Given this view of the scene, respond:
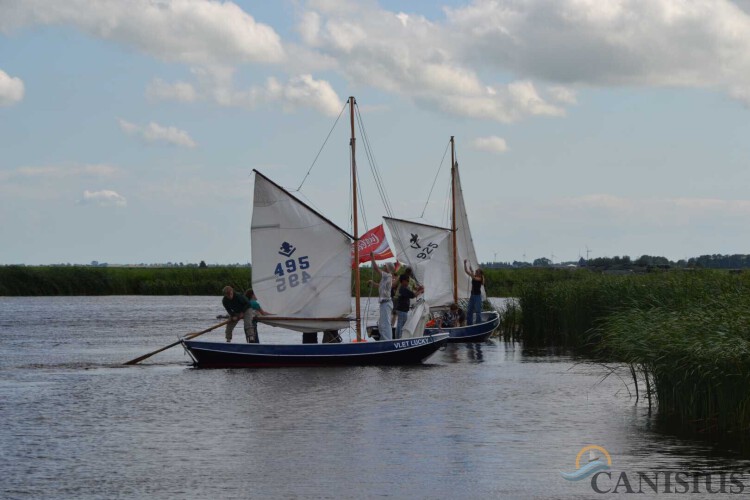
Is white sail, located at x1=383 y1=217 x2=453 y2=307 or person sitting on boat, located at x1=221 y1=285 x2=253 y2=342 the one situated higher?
white sail, located at x1=383 y1=217 x2=453 y2=307

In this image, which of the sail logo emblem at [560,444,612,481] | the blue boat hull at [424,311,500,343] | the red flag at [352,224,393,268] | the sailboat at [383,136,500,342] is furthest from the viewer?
the sailboat at [383,136,500,342]

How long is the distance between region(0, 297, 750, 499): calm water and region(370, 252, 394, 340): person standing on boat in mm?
1371

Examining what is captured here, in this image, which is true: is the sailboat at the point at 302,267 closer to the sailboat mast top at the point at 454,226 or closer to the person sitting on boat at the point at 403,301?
the person sitting on boat at the point at 403,301

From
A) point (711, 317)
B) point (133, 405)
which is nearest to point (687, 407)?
point (711, 317)

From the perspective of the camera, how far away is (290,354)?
30.8 metres

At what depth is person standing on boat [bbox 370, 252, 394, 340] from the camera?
31.2 m

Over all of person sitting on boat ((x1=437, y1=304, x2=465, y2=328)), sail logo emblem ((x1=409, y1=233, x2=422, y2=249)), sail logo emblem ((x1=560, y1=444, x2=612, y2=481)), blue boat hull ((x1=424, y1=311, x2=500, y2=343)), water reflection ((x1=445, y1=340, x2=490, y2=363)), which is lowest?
sail logo emblem ((x1=560, y1=444, x2=612, y2=481))

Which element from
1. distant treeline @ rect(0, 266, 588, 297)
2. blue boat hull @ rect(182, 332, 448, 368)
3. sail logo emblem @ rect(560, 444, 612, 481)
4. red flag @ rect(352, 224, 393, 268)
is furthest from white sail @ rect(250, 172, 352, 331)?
distant treeline @ rect(0, 266, 588, 297)

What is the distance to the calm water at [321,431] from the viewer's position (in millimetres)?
15594

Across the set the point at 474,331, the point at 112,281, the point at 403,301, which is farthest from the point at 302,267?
the point at 112,281

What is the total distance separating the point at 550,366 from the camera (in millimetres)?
32406

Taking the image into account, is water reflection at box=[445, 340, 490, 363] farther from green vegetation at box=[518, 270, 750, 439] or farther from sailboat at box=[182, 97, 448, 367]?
green vegetation at box=[518, 270, 750, 439]

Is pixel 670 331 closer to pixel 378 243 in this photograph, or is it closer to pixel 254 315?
pixel 254 315

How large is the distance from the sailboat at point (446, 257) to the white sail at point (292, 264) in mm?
9383
